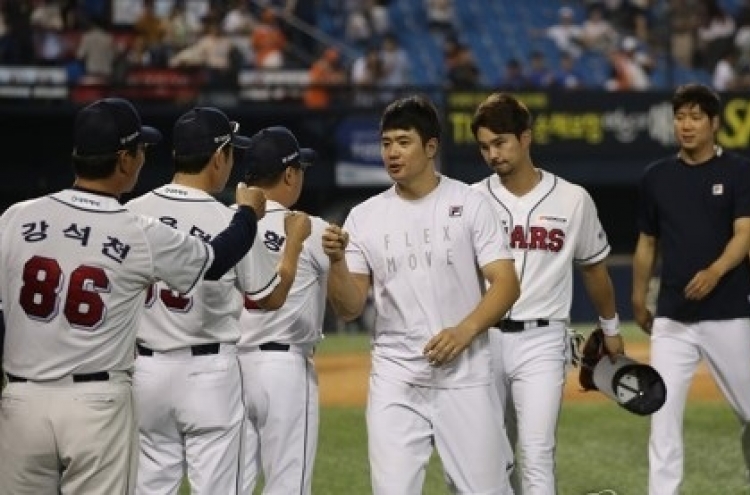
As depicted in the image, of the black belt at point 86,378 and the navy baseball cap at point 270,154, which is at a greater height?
the navy baseball cap at point 270,154

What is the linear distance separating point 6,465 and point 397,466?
4.90ft

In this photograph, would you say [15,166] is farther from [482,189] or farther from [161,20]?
[482,189]

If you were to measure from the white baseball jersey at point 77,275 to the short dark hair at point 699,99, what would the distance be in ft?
11.2

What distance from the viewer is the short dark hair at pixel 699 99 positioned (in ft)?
26.3

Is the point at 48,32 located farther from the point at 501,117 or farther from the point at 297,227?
the point at 297,227

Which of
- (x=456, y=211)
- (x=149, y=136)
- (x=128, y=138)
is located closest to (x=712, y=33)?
(x=456, y=211)

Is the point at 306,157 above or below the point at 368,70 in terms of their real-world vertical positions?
below

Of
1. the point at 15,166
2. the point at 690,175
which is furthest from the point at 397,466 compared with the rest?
the point at 15,166

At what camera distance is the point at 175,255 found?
5402 millimetres

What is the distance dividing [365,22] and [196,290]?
16225 mm

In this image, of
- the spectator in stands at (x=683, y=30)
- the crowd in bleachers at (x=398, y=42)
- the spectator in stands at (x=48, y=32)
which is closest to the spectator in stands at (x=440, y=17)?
the crowd in bleachers at (x=398, y=42)

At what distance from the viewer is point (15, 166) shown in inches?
732

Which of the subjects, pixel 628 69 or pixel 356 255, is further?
pixel 628 69

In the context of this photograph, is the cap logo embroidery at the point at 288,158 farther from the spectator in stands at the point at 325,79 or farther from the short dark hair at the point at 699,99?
the spectator in stands at the point at 325,79
